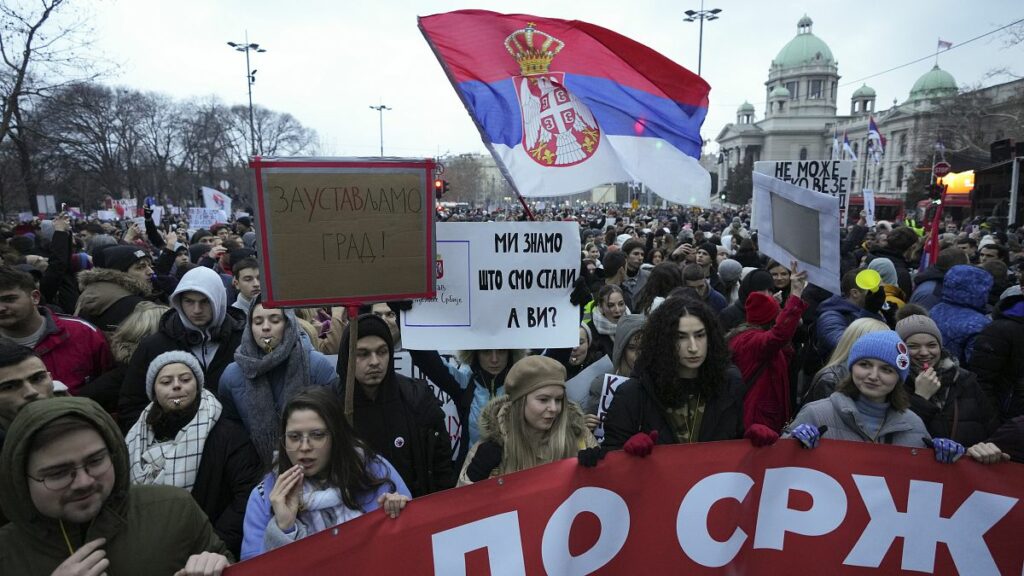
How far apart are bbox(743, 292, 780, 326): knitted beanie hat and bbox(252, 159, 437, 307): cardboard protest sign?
2.36 meters

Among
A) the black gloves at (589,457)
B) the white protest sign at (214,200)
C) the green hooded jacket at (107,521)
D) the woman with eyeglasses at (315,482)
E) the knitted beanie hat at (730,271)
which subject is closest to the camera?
the green hooded jacket at (107,521)

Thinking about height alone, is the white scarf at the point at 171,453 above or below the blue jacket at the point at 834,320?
below

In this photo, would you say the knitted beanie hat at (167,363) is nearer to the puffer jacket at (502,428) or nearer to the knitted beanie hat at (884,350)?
the puffer jacket at (502,428)

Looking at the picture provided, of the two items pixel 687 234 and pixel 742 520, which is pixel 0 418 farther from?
pixel 687 234

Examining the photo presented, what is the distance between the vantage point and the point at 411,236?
9.62ft

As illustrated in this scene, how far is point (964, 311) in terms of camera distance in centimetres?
472

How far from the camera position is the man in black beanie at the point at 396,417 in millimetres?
3221

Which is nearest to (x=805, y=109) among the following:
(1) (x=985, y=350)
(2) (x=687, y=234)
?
(2) (x=687, y=234)

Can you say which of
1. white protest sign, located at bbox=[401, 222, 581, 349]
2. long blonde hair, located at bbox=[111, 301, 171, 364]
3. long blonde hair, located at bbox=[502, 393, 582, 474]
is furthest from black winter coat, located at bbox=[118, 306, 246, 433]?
long blonde hair, located at bbox=[502, 393, 582, 474]

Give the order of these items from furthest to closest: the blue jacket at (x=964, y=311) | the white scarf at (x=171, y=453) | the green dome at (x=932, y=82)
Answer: the green dome at (x=932, y=82), the blue jacket at (x=964, y=311), the white scarf at (x=171, y=453)

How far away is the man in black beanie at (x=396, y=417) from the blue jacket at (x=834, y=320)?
3081 mm

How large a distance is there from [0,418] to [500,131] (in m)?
2.96

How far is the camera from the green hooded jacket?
1.85m

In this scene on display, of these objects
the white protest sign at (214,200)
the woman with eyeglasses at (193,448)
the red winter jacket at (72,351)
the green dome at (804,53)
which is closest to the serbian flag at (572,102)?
the woman with eyeglasses at (193,448)
